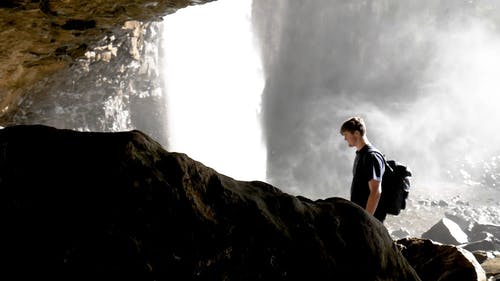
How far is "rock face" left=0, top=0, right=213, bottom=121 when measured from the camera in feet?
12.6

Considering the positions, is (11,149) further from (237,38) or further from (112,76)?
(237,38)

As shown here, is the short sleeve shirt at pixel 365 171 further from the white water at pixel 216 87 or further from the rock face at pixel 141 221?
the white water at pixel 216 87

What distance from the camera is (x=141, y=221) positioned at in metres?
1.45

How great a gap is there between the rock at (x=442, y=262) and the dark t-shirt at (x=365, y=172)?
622 mm

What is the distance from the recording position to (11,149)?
1.51 m

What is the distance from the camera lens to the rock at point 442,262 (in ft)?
11.0

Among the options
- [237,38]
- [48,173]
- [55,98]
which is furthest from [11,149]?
[237,38]

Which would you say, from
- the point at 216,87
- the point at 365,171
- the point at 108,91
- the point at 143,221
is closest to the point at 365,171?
the point at 365,171

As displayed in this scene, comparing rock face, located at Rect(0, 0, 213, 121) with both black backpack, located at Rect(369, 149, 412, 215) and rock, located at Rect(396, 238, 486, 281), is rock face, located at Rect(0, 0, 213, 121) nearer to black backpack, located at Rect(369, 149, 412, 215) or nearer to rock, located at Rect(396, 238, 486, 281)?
black backpack, located at Rect(369, 149, 412, 215)

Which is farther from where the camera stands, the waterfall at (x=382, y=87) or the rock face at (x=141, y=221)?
the waterfall at (x=382, y=87)

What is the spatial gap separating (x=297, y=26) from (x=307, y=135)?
8.12 meters

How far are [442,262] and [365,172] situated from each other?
1106mm

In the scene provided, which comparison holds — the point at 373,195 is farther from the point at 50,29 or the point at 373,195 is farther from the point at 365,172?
the point at 50,29

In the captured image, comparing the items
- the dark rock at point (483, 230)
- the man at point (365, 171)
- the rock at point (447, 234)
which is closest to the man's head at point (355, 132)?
the man at point (365, 171)
